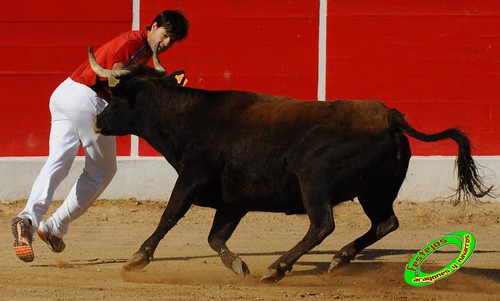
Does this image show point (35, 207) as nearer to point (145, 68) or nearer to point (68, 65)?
point (145, 68)

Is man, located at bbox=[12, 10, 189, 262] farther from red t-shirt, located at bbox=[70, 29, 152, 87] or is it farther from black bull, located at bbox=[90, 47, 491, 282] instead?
black bull, located at bbox=[90, 47, 491, 282]

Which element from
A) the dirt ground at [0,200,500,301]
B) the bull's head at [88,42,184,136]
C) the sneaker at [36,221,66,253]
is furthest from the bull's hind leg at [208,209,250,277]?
the sneaker at [36,221,66,253]

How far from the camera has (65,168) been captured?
6.89m

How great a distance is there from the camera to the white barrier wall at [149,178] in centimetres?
982

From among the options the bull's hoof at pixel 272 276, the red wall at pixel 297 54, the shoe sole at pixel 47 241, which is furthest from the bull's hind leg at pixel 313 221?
the red wall at pixel 297 54

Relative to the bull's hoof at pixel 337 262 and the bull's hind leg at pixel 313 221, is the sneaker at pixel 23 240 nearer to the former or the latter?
the bull's hind leg at pixel 313 221

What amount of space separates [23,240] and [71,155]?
0.56 meters

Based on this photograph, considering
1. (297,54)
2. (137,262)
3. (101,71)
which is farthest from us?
Result: (297,54)

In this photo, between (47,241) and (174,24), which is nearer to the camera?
(174,24)

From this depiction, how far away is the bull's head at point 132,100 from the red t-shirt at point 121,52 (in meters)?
0.07

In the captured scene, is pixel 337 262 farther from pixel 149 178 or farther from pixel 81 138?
pixel 149 178

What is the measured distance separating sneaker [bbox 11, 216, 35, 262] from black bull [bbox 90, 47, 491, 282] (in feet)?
1.97


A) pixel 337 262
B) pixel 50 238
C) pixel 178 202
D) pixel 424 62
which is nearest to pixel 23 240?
pixel 50 238

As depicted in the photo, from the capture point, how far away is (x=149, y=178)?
9.88 meters
